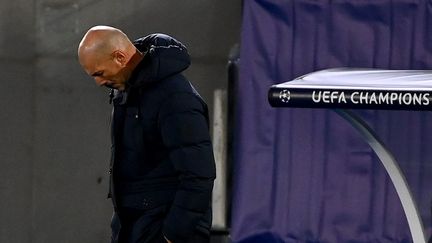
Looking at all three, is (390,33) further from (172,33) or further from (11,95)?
(11,95)

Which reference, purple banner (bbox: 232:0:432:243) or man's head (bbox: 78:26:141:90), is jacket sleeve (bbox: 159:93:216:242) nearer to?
man's head (bbox: 78:26:141:90)

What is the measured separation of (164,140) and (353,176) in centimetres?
341

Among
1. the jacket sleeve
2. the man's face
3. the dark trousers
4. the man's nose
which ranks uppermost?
the man's face

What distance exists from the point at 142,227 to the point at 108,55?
0.76m

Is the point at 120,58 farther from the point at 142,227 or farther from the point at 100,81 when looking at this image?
the point at 142,227

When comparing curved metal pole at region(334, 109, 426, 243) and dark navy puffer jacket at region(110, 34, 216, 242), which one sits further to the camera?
curved metal pole at region(334, 109, 426, 243)

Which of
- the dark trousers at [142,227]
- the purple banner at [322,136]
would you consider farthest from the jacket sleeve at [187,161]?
the purple banner at [322,136]

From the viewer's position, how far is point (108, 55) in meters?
5.29

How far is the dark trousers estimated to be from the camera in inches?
213

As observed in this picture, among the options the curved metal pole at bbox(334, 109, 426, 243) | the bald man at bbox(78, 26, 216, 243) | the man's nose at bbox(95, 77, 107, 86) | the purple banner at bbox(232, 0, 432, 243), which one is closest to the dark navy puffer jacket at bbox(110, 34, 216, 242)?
the bald man at bbox(78, 26, 216, 243)

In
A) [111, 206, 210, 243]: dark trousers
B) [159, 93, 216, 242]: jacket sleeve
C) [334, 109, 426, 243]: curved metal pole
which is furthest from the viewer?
[334, 109, 426, 243]: curved metal pole

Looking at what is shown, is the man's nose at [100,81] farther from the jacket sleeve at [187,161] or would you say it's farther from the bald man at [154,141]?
the jacket sleeve at [187,161]

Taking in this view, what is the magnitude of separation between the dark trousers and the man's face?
0.58m

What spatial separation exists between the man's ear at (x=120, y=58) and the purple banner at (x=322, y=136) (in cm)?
322
